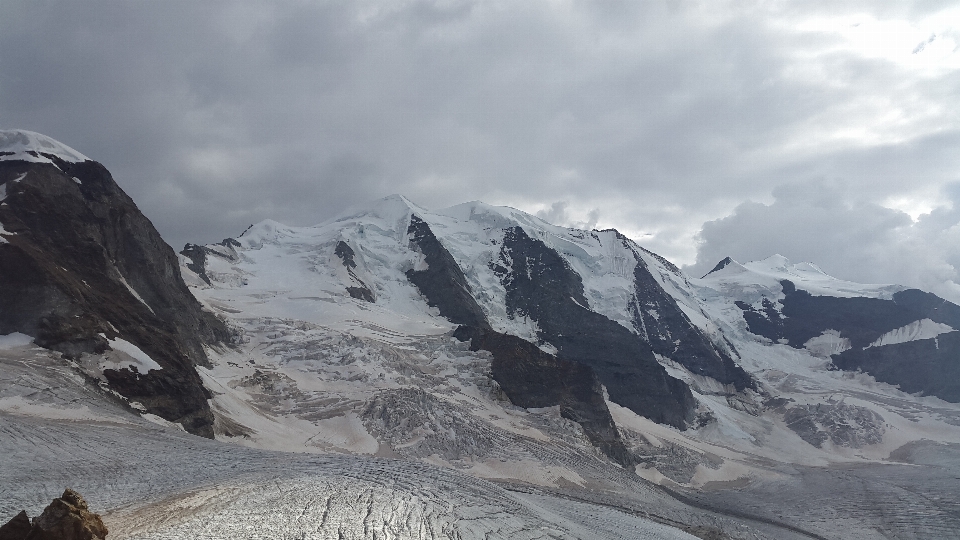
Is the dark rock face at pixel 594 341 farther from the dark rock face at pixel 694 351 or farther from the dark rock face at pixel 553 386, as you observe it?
the dark rock face at pixel 553 386

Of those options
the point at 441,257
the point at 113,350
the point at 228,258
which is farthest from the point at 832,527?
the point at 228,258

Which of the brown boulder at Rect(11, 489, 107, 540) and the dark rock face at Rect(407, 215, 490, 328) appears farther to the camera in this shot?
the dark rock face at Rect(407, 215, 490, 328)

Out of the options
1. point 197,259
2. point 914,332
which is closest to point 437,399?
point 197,259

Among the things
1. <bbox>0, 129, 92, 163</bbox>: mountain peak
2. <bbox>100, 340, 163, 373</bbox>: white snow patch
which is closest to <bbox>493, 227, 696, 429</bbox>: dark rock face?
<bbox>100, 340, 163, 373</bbox>: white snow patch

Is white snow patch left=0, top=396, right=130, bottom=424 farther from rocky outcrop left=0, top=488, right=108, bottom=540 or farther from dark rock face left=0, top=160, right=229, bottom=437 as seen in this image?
rocky outcrop left=0, top=488, right=108, bottom=540

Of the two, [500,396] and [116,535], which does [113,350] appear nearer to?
[116,535]

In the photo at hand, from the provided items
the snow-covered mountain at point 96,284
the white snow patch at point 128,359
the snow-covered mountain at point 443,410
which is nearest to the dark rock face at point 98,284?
the snow-covered mountain at point 96,284
